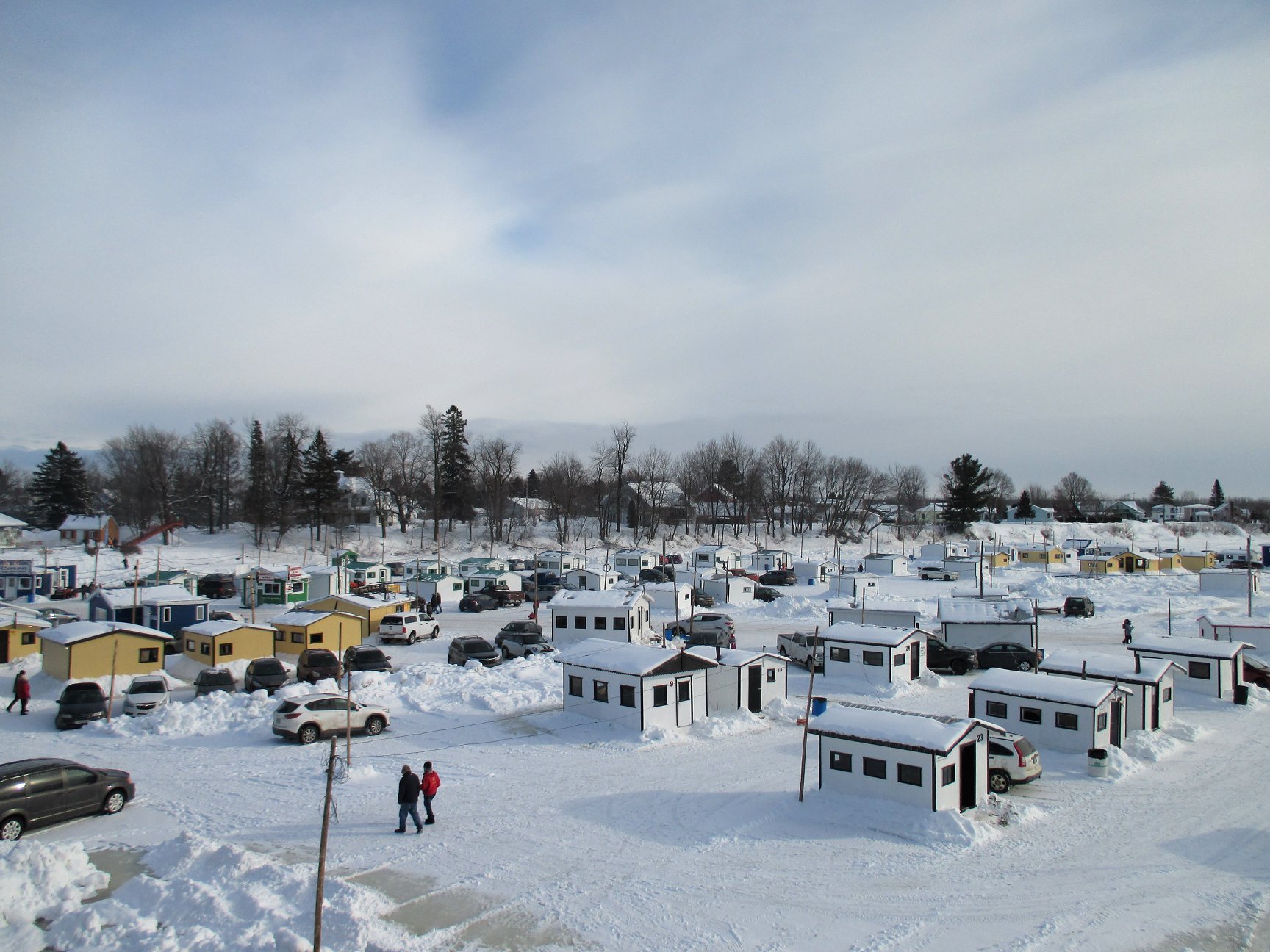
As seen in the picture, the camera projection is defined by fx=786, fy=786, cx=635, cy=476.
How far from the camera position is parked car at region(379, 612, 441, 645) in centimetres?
4141

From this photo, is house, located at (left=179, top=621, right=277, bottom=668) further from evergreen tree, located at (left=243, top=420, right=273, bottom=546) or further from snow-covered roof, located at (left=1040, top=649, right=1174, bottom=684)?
evergreen tree, located at (left=243, top=420, right=273, bottom=546)

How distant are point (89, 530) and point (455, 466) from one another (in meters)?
39.0

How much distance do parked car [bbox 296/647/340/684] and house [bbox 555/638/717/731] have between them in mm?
10343

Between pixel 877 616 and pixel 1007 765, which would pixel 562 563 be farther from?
pixel 1007 765

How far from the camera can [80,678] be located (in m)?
30.0

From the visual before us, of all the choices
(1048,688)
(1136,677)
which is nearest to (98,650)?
(1048,688)

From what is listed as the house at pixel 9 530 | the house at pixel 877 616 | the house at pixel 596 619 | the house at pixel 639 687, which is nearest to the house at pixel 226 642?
the house at pixel 596 619

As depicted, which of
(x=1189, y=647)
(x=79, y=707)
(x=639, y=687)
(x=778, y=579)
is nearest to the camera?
(x=639, y=687)

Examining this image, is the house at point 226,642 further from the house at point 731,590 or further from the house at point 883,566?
the house at point 883,566

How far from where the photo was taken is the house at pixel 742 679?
2738 cm

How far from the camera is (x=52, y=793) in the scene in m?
16.4

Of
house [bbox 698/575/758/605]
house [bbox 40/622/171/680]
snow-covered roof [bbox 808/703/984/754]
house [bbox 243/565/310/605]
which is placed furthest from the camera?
house [bbox 698/575/758/605]

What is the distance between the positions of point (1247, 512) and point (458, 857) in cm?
20985

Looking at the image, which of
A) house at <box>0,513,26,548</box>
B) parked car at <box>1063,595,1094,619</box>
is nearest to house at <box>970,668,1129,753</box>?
parked car at <box>1063,595,1094,619</box>
